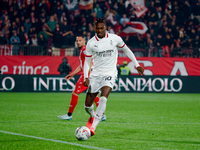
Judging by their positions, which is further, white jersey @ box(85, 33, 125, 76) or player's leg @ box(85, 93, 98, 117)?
player's leg @ box(85, 93, 98, 117)

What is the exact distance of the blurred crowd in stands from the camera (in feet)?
71.3

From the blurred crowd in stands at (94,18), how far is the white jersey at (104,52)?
46.4ft

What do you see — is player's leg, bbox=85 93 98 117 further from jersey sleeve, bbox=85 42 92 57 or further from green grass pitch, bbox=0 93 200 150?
jersey sleeve, bbox=85 42 92 57

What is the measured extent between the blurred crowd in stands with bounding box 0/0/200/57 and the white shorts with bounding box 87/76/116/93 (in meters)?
14.2

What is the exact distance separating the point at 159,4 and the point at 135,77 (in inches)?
228

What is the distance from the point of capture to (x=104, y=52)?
7.45 m

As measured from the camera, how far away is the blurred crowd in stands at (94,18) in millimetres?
21719

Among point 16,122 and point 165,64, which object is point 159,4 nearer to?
point 165,64

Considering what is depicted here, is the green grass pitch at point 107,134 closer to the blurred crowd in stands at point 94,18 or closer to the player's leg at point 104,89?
the player's leg at point 104,89

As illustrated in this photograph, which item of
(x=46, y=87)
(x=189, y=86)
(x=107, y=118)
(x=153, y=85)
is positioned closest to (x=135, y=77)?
(x=153, y=85)

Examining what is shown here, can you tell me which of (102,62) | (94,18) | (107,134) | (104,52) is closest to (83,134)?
(107,134)

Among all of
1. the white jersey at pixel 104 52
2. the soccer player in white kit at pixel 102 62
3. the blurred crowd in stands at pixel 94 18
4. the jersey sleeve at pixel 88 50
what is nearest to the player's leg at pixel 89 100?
the soccer player in white kit at pixel 102 62

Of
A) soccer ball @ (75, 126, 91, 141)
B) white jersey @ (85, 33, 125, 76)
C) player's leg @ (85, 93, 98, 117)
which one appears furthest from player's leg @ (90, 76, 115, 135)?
soccer ball @ (75, 126, 91, 141)

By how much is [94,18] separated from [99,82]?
53.7 ft
